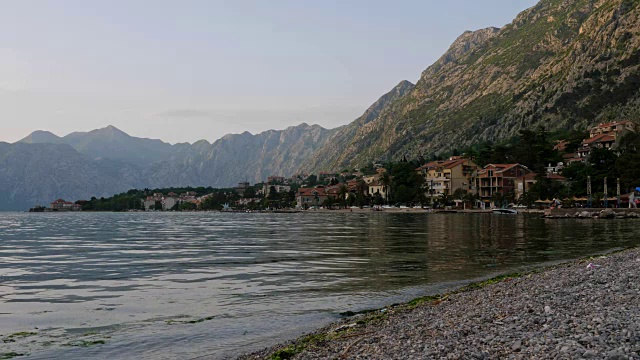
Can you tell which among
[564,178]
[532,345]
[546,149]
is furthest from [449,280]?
[546,149]

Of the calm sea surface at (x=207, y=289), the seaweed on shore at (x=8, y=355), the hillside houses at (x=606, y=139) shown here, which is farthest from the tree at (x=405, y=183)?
the seaweed on shore at (x=8, y=355)

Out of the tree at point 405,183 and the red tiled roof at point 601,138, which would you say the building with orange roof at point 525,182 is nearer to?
the red tiled roof at point 601,138

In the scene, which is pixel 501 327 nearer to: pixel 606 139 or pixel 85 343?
pixel 85 343

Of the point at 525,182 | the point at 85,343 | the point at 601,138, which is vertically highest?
the point at 601,138

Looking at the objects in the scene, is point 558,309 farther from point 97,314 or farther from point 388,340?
point 97,314

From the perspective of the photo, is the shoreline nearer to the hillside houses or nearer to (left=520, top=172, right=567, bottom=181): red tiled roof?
(left=520, top=172, right=567, bottom=181): red tiled roof

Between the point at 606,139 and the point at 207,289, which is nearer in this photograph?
the point at 207,289

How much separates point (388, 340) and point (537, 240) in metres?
41.9

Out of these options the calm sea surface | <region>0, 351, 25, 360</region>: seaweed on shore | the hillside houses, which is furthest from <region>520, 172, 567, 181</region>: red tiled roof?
<region>0, 351, 25, 360</region>: seaweed on shore

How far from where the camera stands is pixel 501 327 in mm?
11359

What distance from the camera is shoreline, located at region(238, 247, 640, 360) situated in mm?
9227

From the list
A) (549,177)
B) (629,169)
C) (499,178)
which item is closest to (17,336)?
(629,169)

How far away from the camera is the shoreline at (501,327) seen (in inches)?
363

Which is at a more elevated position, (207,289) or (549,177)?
(549,177)
